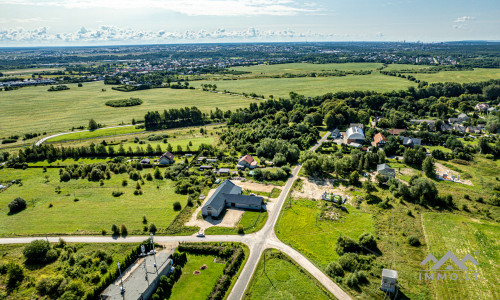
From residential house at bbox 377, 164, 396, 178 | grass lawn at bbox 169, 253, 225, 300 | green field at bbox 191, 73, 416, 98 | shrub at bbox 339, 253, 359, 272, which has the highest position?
green field at bbox 191, 73, 416, 98

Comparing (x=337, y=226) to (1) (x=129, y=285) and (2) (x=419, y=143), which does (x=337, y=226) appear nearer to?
(1) (x=129, y=285)

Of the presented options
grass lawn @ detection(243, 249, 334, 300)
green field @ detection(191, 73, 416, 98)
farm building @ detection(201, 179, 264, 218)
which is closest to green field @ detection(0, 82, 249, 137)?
green field @ detection(191, 73, 416, 98)

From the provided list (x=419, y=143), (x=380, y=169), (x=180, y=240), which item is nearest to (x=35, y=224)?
(x=180, y=240)

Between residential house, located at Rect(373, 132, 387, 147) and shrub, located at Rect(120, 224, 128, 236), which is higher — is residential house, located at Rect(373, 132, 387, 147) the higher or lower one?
the higher one

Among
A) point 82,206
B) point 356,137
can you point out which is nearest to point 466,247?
point 356,137

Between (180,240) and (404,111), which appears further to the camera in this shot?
(404,111)

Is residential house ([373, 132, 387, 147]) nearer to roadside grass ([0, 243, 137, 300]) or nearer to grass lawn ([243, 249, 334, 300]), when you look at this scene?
grass lawn ([243, 249, 334, 300])

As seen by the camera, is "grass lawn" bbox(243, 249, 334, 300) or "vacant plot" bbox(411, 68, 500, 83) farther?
"vacant plot" bbox(411, 68, 500, 83)
